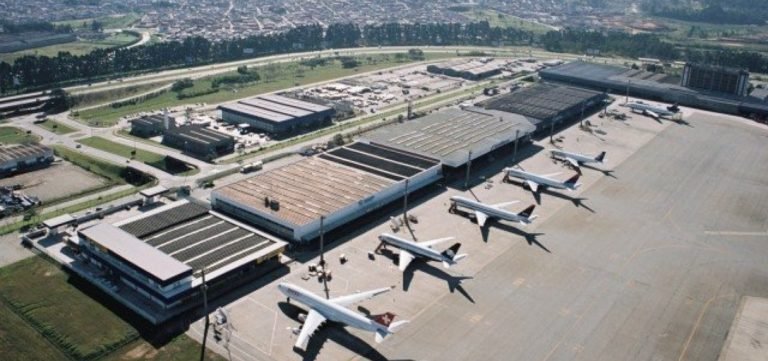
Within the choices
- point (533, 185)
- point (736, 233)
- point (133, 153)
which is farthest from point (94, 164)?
point (736, 233)

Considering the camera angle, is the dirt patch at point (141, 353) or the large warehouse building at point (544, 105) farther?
the large warehouse building at point (544, 105)

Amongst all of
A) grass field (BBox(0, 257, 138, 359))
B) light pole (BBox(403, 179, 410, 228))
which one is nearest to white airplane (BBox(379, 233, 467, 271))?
light pole (BBox(403, 179, 410, 228))

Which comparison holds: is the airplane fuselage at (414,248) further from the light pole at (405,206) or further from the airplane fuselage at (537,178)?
the airplane fuselage at (537,178)

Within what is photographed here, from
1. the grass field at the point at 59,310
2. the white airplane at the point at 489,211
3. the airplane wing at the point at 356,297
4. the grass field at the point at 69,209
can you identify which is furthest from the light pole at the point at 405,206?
the grass field at the point at 69,209

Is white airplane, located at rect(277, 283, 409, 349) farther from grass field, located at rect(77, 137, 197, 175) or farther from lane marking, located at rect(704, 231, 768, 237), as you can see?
lane marking, located at rect(704, 231, 768, 237)

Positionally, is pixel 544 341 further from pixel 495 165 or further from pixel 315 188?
pixel 495 165

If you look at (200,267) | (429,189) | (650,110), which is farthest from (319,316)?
(650,110)

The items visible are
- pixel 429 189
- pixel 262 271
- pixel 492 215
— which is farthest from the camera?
pixel 429 189
